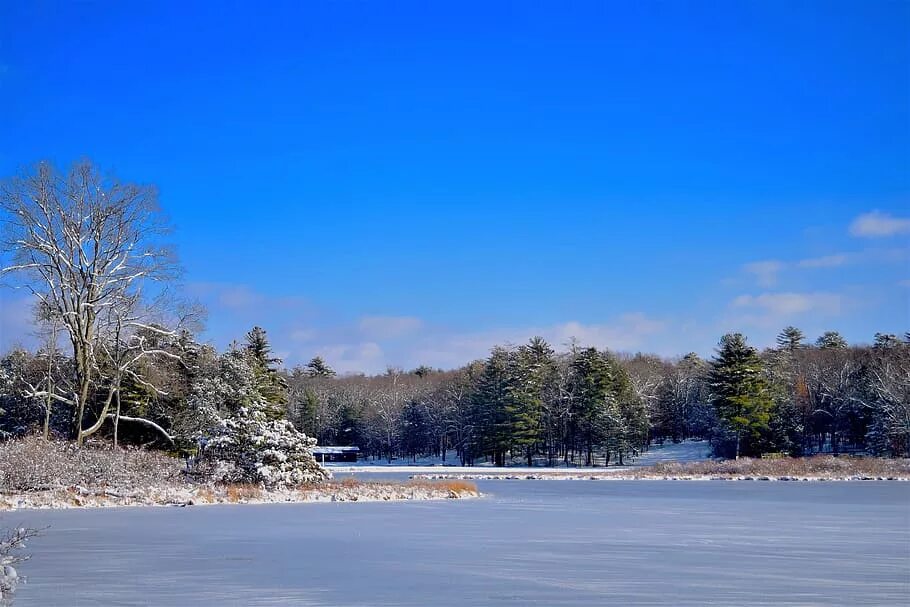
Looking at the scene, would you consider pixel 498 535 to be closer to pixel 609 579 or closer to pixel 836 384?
pixel 609 579

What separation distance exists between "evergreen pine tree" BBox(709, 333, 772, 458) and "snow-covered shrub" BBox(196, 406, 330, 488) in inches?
1724

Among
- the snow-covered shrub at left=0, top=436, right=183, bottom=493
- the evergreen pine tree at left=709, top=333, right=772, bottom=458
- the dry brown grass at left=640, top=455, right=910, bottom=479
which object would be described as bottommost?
the dry brown grass at left=640, top=455, right=910, bottom=479

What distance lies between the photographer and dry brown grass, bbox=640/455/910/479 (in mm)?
46938

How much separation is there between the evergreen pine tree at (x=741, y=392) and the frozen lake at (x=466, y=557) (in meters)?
43.1

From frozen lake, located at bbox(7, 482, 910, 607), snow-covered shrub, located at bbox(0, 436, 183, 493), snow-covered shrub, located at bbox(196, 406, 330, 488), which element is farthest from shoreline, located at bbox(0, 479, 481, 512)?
frozen lake, located at bbox(7, 482, 910, 607)

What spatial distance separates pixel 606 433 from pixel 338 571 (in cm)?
6327

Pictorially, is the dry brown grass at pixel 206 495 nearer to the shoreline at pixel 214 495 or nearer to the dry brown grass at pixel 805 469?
the shoreline at pixel 214 495

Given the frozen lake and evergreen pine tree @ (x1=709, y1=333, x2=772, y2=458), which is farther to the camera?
evergreen pine tree @ (x1=709, y1=333, x2=772, y2=458)

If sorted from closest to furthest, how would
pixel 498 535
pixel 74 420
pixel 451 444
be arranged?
pixel 498 535 < pixel 74 420 < pixel 451 444

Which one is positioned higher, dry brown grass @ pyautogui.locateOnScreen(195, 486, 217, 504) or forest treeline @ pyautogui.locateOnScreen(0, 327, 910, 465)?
forest treeline @ pyautogui.locateOnScreen(0, 327, 910, 465)

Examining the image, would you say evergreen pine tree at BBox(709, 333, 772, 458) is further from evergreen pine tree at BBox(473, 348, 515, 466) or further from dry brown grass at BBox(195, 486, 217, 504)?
dry brown grass at BBox(195, 486, 217, 504)

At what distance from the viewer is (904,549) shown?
521 inches

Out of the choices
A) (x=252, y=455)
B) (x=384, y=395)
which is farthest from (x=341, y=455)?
(x=252, y=455)

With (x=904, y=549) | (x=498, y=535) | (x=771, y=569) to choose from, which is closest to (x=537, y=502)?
(x=498, y=535)
